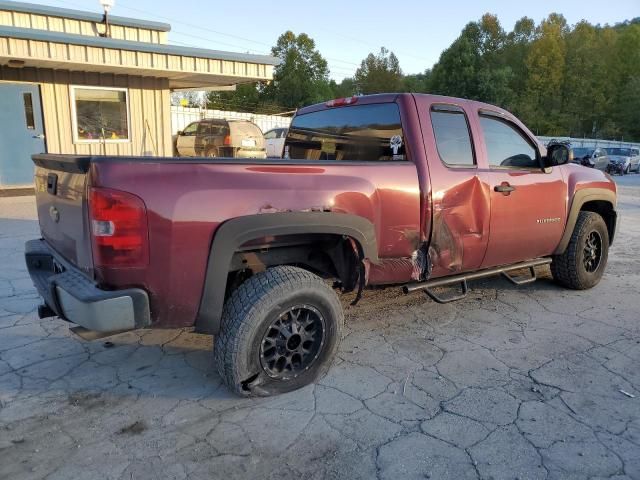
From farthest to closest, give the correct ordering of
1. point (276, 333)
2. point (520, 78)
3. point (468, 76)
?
point (520, 78) < point (468, 76) < point (276, 333)

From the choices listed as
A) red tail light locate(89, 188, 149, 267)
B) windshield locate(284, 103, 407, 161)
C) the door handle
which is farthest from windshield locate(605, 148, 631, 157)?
red tail light locate(89, 188, 149, 267)

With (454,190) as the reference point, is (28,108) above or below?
above

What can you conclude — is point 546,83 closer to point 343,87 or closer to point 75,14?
point 343,87

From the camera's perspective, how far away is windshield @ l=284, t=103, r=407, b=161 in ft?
12.4

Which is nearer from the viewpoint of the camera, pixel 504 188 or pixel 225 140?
pixel 504 188

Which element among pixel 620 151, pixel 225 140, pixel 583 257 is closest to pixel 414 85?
pixel 620 151

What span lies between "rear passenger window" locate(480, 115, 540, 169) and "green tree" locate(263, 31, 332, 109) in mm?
46935

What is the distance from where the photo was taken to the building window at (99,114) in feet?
37.1

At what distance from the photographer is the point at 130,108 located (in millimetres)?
12000

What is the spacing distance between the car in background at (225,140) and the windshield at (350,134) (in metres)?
11.3

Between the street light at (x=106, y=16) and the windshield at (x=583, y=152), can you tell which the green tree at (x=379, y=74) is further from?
the street light at (x=106, y=16)

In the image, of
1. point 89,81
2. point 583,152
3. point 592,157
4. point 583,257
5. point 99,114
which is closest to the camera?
point 583,257

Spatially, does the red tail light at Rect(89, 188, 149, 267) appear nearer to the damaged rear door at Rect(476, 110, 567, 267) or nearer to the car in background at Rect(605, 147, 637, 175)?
the damaged rear door at Rect(476, 110, 567, 267)

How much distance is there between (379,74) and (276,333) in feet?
187
